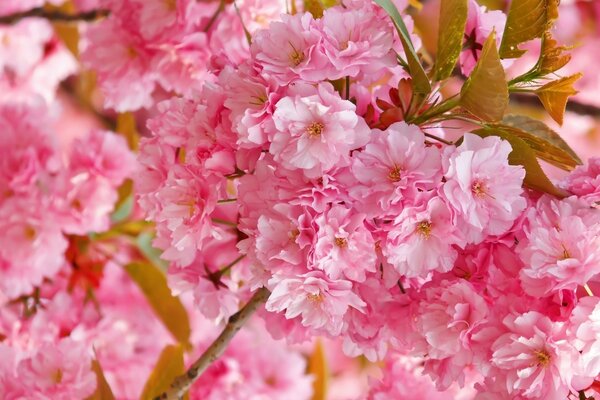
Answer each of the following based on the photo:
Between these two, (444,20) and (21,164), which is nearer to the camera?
(444,20)

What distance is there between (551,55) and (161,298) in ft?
2.15

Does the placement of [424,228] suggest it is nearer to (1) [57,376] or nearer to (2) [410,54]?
(2) [410,54]

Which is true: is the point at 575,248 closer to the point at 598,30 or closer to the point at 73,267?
the point at 73,267

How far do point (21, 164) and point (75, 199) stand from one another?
3.1 inches

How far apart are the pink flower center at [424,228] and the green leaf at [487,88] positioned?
0.09 meters

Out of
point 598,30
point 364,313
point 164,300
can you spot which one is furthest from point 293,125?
point 598,30

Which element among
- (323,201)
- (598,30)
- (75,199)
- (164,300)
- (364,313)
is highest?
(323,201)

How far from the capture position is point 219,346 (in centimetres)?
80

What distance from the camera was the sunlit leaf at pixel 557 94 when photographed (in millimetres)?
671

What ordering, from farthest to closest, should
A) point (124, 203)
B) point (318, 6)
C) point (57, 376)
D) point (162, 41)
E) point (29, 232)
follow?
1. point (124, 203)
2. point (29, 232)
3. point (162, 41)
4. point (57, 376)
5. point (318, 6)

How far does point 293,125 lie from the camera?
0.62 metres

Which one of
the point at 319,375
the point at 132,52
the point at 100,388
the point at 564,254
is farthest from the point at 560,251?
the point at 319,375

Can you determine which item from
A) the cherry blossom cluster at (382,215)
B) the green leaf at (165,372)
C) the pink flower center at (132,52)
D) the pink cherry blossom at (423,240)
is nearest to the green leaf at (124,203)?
the pink flower center at (132,52)

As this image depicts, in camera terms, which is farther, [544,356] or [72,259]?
[72,259]
